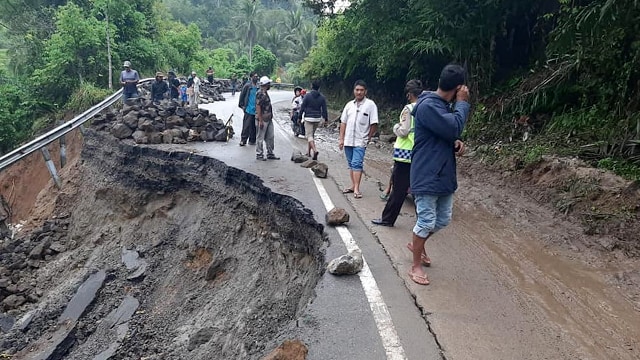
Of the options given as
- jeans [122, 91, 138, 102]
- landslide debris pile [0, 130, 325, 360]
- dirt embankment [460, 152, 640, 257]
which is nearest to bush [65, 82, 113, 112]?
jeans [122, 91, 138, 102]

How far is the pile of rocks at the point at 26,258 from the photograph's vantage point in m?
9.07

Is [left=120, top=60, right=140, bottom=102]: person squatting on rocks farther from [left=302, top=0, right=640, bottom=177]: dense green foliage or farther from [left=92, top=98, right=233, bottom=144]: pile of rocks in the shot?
[left=302, top=0, right=640, bottom=177]: dense green foliage

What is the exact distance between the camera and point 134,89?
50.9 feet

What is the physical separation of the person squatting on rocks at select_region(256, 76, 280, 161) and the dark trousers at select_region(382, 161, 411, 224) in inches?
185

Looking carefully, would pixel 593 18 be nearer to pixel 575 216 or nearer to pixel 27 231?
pixel 575 216

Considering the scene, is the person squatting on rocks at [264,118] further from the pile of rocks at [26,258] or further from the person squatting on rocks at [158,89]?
the person squatting on rocks at [158,89]

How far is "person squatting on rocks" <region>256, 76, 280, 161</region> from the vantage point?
9.91m

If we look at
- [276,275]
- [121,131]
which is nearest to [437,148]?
[276,275]

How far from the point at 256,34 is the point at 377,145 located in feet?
177

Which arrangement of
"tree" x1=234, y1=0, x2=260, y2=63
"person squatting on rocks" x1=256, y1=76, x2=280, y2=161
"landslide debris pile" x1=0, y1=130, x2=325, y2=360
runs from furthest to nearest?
"tree" x1=234, y1=0, x2=260, y2=63 < "person squatting on rocks" x1=256, y1=76, x2=280, y2=161 < "landslide debris pile" x1=0, y1=130, x2=325, y2=360

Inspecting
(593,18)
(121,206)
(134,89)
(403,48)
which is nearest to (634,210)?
(593,18)

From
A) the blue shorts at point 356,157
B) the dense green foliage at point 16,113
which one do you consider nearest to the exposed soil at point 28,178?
the dense green foliage at point 16,113

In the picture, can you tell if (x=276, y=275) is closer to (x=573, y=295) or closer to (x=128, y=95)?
(x=573, y=295)

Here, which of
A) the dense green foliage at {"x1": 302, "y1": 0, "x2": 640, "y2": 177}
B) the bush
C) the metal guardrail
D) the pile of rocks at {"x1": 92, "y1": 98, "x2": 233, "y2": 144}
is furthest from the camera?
the bush
